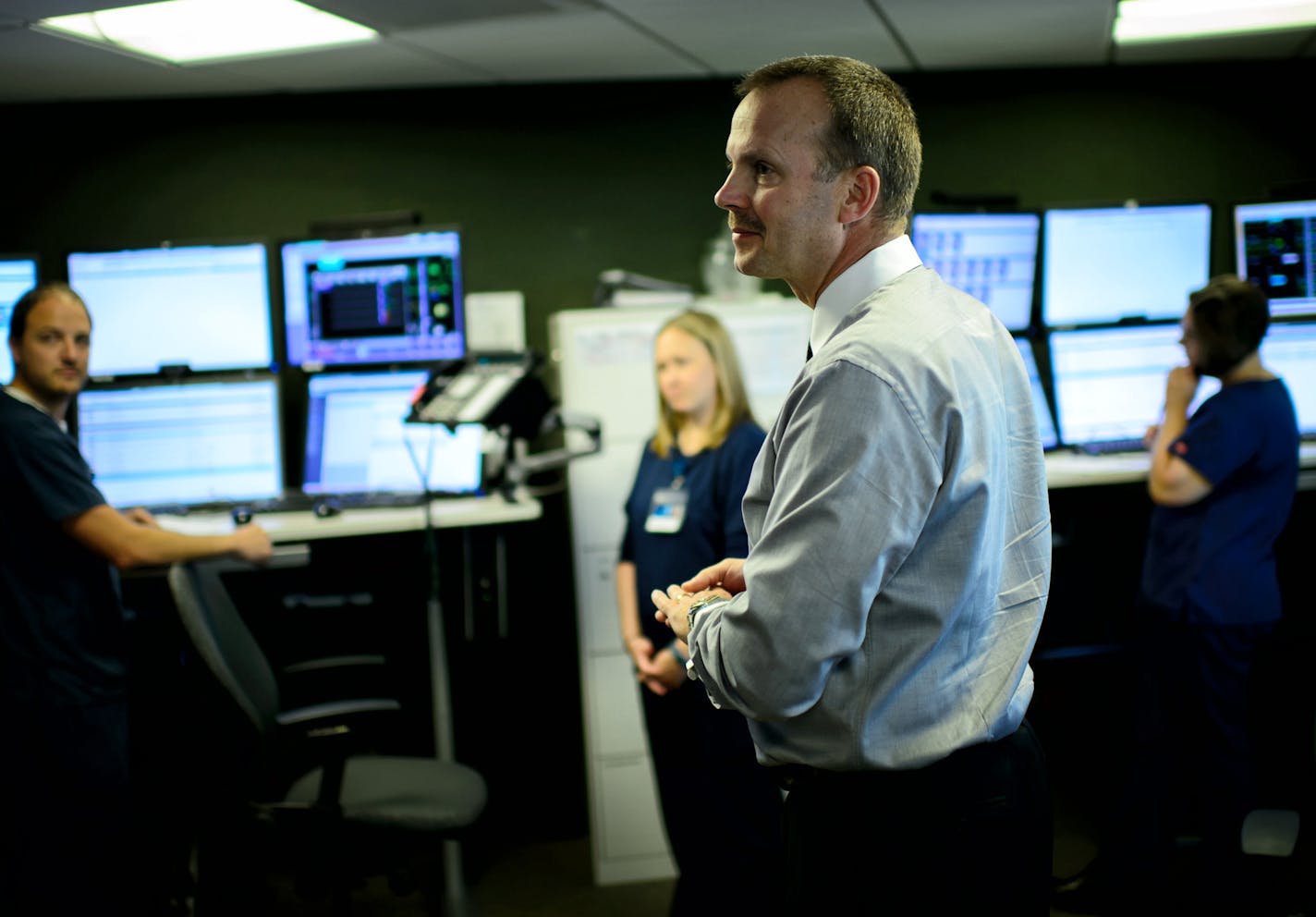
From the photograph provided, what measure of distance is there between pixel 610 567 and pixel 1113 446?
1584 millimetres

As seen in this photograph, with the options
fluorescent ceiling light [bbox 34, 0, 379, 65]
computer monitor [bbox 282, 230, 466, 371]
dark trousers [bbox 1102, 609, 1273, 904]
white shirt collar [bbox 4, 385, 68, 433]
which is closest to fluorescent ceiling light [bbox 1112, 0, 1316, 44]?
dark trousers [bbox 1102, 609, 1273, 904]

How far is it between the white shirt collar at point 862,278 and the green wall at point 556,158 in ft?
8.67

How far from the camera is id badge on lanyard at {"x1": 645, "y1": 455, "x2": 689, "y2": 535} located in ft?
8.89

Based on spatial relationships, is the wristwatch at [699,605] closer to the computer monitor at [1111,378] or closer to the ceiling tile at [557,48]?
the ceiling tile at [557,48]

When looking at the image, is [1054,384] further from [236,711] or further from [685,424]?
[236,711]

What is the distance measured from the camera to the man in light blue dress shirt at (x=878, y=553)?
3.66 feet

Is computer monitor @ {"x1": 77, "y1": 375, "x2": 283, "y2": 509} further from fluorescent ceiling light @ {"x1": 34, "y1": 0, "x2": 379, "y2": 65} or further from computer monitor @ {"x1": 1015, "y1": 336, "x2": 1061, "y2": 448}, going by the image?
computer monitor @ {"x1": 1015, "y1": 336, "x2": 1061, "y2": 448}

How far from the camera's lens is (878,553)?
43.5 inches

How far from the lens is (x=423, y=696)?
3789mm

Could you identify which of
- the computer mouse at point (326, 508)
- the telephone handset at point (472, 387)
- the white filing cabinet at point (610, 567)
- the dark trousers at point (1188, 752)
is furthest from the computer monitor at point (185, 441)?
the dark trousers at point (1188, 752)

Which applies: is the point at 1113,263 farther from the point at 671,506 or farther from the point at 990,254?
the point at 671,506

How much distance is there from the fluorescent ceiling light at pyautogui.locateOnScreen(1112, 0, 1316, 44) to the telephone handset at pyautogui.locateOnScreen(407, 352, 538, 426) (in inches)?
76.8

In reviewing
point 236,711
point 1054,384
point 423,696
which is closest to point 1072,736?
point 1054,384

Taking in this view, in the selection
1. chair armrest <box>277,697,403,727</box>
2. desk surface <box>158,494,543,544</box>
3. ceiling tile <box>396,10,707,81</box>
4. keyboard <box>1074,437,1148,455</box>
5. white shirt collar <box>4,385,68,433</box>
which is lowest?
chair armrest <box>277,697,403,727</box>
